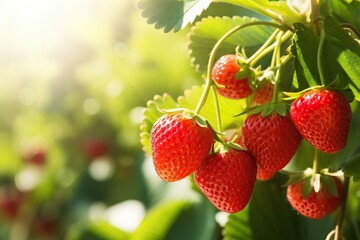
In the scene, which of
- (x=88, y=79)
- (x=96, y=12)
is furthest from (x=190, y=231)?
(x=96, y=12)

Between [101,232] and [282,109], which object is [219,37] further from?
[101,232]

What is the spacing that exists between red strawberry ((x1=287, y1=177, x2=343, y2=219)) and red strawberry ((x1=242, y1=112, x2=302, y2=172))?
104 millimetres

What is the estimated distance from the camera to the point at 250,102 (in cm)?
98

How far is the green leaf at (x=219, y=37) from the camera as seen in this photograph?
3.31 ft

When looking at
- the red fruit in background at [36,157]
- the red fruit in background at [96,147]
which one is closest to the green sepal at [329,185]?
the red fruit in background at [96,147]

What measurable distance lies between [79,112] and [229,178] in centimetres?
194

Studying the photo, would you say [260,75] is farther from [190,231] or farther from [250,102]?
[190,231]

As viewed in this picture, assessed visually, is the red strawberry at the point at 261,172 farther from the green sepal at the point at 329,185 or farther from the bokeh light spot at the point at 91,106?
the bokeh light spot at the point at 91,106

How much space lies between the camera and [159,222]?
163 cm

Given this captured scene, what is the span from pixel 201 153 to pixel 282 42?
188 mm

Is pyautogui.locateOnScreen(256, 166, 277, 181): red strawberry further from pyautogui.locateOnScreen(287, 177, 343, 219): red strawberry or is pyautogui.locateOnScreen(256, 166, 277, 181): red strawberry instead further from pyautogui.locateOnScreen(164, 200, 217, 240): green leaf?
pyautogui.locateOnScreen(164, 200, 217, 240): green leaf

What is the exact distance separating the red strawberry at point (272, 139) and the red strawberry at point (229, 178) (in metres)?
0.02

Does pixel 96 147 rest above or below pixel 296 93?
below

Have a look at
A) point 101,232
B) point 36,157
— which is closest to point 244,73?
point 101,232
